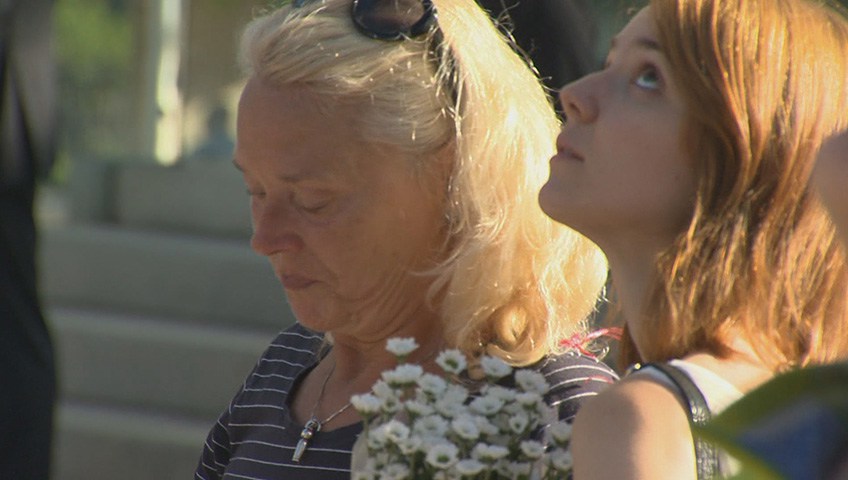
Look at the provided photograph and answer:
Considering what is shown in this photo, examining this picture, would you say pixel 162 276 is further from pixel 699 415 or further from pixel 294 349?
pixel 699 415

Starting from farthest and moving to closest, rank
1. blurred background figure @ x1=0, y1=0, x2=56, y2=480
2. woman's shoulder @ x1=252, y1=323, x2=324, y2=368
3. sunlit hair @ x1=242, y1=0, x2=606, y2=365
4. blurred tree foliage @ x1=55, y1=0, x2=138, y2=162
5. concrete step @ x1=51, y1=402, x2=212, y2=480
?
1. blurred tree foliage @ x1=55, y1=0, x2=138, y2=162
2. concrete step @ x1=51, y1=402, x2=212, y2=480
3. blurred background figure @ x1=0, y1=0, x2=56, y2=480
4. woman's shoulder @ x1=252, y1=323, x2=324, y2=368
5. sunlit hair @ x1=242, y1=0, x2=606, y2=365

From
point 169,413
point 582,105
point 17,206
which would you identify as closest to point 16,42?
point 17,206

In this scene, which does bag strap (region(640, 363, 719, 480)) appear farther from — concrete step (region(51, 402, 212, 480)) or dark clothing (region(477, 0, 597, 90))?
concrete step (region(51, 402, 212, 480))

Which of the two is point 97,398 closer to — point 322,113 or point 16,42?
point 16,42

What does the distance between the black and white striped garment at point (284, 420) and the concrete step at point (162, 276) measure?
3.12 m

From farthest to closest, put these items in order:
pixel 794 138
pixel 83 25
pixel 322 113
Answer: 1. pixel 83 25
2. pixel 322 113
3. pixel 794 138

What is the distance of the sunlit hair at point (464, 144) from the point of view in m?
1.82

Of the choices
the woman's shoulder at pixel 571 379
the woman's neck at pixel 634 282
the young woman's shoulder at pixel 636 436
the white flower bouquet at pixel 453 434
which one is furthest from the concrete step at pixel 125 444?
the young woman's shoulder at pixel 636 436

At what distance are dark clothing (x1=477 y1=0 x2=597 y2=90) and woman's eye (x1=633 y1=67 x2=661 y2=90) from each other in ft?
3.14

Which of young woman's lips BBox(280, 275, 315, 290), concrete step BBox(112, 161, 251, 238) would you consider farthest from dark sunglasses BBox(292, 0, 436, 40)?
concrete step BBox(112, 161, 251, 238)

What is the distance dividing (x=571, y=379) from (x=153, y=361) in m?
3.75

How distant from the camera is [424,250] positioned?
1.89 meters

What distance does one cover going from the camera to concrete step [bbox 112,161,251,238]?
5.95 m

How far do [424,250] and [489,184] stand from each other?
0.14 metres
